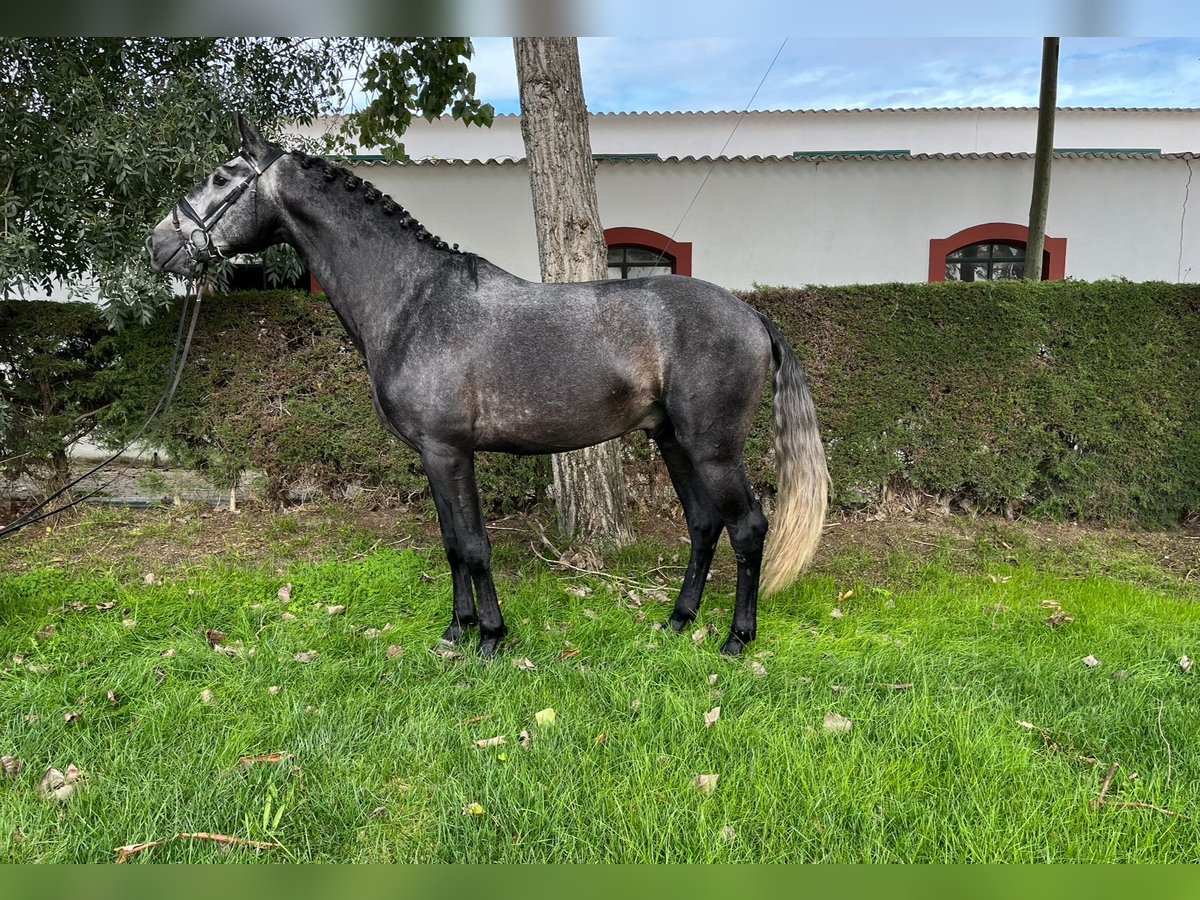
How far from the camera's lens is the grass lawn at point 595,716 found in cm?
190

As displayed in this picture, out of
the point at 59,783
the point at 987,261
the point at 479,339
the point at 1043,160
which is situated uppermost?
the point at 1043,160

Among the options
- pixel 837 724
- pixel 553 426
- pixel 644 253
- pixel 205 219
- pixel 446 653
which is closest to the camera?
pixel 837 724

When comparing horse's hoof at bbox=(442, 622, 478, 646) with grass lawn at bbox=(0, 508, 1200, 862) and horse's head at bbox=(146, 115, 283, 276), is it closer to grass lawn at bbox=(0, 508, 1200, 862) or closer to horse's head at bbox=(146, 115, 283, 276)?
grass lawn at bbox=(0, 508, 1200, 862)

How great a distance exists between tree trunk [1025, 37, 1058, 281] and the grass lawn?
4174 mm

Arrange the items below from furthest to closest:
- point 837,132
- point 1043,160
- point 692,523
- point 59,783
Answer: point 837,132 < point 1043,160 < point 692,523 < point 59,783

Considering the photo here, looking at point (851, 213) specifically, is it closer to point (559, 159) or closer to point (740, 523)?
point (559, 159)

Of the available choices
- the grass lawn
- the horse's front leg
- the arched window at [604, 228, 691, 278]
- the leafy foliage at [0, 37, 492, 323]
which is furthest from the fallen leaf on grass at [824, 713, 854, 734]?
the arched window at [604, 228, 691, 278]

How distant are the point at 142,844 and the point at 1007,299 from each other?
582cm

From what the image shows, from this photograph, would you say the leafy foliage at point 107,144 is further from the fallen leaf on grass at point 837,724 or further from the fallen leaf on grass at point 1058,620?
the fallen leaf on grass at point 1058,620

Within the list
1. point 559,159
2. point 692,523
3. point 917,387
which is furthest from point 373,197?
point 917,387

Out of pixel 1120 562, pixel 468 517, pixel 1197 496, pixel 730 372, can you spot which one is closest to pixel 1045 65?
pixel 1197 496

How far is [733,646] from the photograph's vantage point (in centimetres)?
312

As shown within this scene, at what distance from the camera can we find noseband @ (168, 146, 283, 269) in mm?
2816

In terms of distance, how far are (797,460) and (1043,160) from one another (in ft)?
20.9
